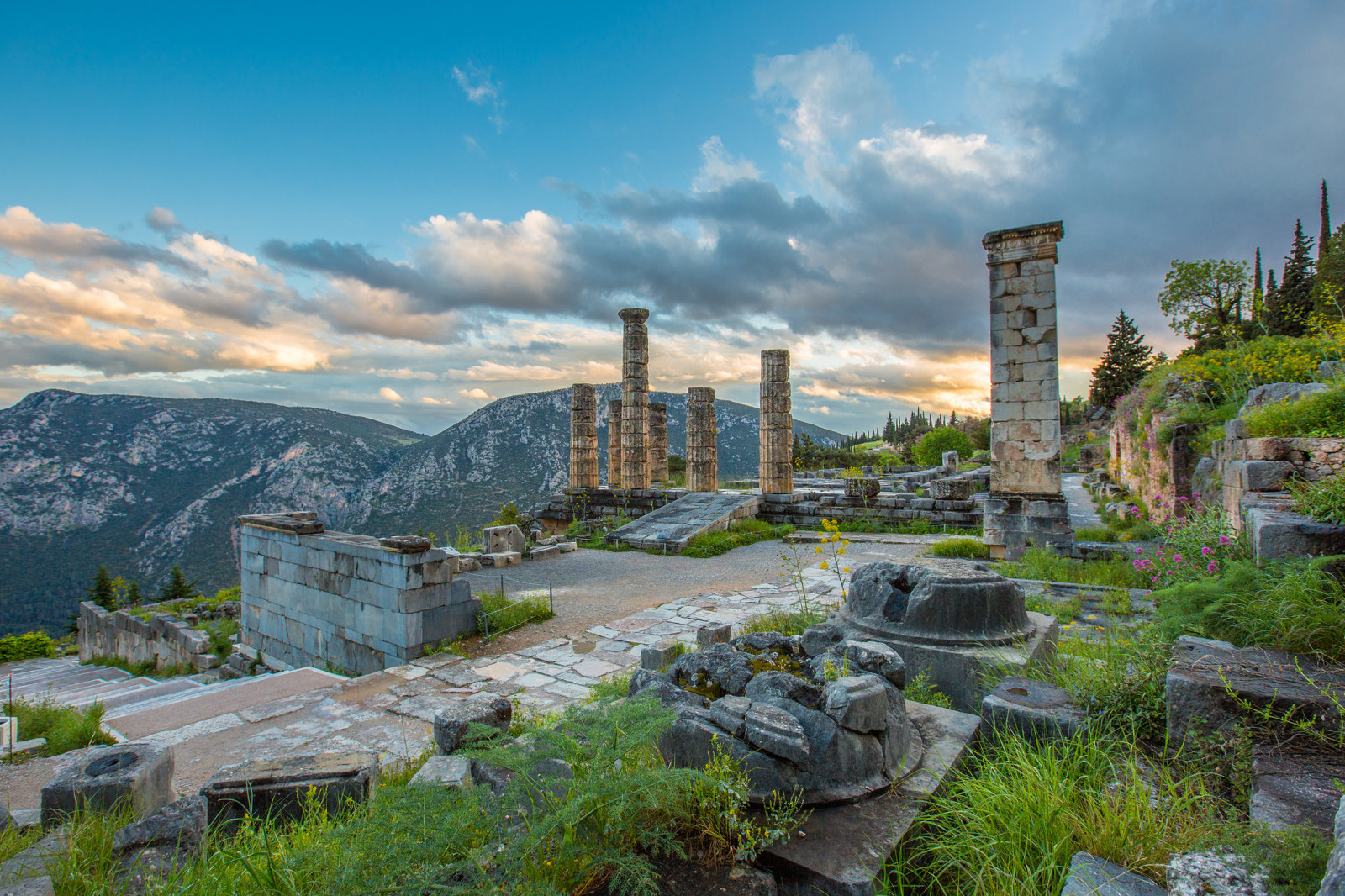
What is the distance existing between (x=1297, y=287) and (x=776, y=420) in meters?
28.5

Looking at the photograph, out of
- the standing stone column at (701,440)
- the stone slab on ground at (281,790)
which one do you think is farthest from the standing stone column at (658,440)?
the stone slab on ground at (281,790)

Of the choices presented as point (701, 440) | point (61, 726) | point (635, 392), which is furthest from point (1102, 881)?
point (635, 392)

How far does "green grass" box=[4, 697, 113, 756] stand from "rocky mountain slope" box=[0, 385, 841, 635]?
3919cm

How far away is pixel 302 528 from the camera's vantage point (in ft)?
28.1

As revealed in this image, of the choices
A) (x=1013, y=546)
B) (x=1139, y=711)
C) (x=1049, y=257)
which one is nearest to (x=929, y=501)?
(x=1013, y=546)

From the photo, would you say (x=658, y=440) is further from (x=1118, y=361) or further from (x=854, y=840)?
(x=1118, y=361)

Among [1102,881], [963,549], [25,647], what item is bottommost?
[25,647]

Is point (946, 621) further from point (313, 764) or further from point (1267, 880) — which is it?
point (313, 764)

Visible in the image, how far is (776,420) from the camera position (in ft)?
50.4

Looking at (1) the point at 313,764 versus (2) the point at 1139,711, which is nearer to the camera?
(2) the point at 1139,711

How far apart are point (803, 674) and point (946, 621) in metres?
1.24

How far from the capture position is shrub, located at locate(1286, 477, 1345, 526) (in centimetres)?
412

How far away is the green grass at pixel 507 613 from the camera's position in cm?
737

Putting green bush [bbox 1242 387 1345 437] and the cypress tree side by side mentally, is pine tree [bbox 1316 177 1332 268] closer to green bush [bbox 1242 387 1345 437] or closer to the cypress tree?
the cypress tree
